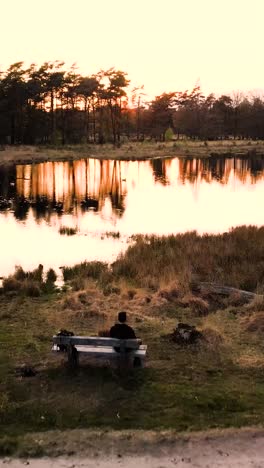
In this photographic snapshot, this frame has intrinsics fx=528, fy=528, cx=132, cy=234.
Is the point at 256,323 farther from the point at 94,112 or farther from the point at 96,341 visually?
the point at 94,112

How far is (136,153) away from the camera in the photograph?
95688 millimetres

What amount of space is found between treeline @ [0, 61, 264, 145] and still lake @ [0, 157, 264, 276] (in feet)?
105

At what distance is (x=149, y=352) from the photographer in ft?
37.9

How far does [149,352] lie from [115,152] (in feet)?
283

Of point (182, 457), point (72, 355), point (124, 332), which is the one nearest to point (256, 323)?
point (124, 332)

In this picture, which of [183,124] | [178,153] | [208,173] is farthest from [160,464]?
[183,124]

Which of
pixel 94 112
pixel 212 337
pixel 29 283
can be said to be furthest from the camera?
pixel 94 112

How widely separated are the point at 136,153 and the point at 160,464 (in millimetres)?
90001

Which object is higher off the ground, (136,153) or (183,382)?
(136,153)

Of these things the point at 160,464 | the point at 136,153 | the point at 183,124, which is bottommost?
the point at 160,464

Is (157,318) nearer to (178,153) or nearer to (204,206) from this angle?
(204,206)

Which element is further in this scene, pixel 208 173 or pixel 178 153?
pixel 178 153

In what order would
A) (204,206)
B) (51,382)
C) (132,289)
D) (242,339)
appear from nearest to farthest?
(51,382)
(242,339)
(132,289)
(204,206)

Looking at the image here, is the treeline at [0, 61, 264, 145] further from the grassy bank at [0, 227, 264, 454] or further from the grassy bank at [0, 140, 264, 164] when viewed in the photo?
the grassy bank at [0, 227, 264, 454]
